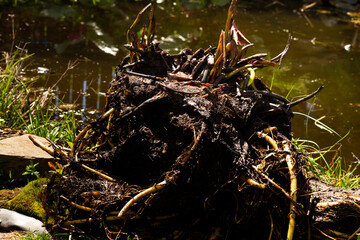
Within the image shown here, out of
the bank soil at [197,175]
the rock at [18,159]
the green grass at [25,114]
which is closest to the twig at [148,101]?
the bank soil at [197,175]

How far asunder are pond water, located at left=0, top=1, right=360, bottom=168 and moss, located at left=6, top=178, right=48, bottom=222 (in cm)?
130

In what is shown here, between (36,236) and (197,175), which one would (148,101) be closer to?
(197,175)

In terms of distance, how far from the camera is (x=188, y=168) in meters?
1.89

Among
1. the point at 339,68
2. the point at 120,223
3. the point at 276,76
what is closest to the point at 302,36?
the point at 339,68

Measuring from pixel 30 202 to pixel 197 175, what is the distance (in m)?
0.97

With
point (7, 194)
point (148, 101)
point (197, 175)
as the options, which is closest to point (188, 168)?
point (197, 175)

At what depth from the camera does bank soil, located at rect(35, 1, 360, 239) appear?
189cm

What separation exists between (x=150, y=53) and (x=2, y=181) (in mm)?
1162

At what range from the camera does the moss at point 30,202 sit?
7.43 ft

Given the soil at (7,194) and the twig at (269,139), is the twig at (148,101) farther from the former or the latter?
the soil at (7,194)

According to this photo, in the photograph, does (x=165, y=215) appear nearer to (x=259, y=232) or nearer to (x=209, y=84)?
(x=259, y=232)

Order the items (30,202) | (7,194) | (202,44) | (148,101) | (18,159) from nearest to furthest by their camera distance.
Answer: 1. (148,101)
2. (30,202)
3. (7,194)
4. (18,159)
5. (202,44)

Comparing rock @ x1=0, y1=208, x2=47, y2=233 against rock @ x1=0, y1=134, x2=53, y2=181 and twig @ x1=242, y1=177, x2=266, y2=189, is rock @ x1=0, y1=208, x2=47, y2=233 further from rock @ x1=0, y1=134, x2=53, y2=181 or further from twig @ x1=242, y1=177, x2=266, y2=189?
twig @ x1=242, y1=177, x2=266, y2=189

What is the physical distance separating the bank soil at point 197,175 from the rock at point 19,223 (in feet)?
0.39
